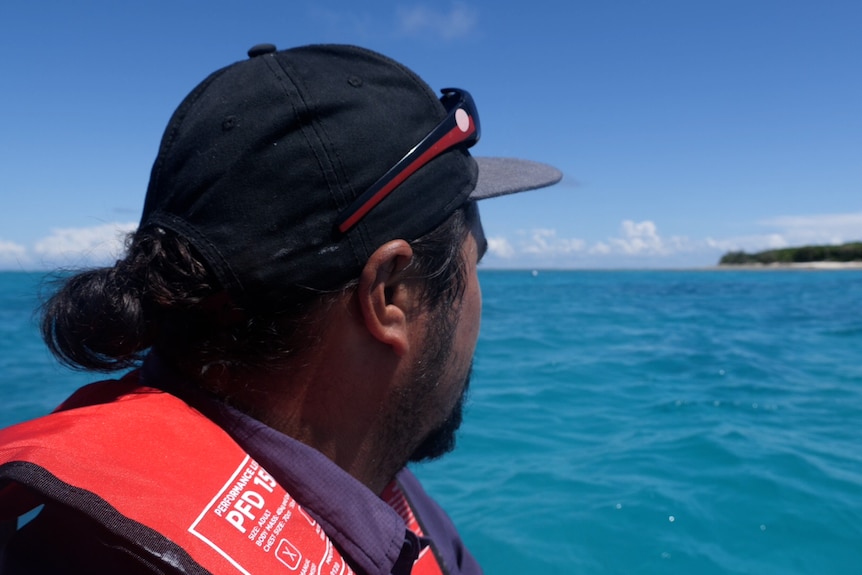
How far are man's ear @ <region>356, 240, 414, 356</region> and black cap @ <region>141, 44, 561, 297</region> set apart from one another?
2 cm

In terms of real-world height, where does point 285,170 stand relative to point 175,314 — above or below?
above

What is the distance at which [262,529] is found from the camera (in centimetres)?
108

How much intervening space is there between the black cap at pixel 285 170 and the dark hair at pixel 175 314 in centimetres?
4

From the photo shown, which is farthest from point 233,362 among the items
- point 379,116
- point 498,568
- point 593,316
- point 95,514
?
point 593,316

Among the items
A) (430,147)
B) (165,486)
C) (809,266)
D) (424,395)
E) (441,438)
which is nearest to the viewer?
(165,486)

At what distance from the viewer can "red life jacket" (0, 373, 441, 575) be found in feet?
3.04

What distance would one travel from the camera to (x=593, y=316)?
18484 mm

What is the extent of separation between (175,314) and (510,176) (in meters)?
0.85

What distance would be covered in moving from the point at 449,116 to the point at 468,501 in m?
4.66

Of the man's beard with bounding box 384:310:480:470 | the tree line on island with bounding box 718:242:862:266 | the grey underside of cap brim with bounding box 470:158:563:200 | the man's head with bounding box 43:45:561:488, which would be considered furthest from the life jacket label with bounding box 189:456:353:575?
the tree line on island with bounding box 718:242:862:266

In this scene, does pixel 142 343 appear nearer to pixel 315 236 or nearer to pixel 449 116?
pixel 315 236

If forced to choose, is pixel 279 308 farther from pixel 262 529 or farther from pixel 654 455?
pixel 654 455

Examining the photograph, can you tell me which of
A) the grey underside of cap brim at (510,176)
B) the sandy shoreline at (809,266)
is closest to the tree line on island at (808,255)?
the sandy shoreline at (809,266)

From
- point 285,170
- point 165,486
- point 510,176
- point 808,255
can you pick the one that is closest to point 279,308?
point 285,170
